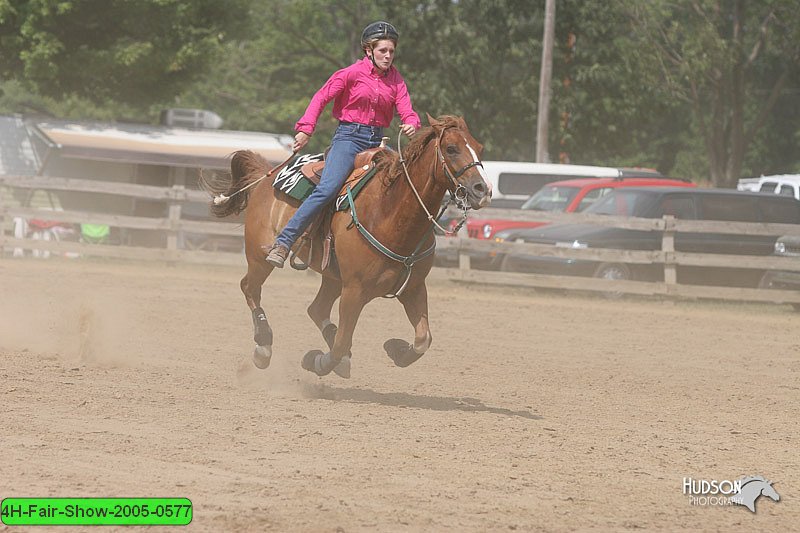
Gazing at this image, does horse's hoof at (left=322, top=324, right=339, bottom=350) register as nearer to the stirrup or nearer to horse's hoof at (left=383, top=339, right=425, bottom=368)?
the stirrup

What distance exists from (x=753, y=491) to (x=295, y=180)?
14.5 feet

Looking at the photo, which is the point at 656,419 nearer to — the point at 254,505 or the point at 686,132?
the point at 254,505

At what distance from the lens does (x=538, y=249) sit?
1931 centimetres

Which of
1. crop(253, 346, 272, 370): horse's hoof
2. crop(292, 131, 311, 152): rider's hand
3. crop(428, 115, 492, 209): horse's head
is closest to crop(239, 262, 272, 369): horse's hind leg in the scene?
crop(253, 346, 272, 370): horse's hoof

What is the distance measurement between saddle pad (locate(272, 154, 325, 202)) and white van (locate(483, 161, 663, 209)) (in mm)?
16417

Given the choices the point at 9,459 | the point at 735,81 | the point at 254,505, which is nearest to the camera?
the point at 254,505

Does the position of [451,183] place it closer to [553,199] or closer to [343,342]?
[343,342]

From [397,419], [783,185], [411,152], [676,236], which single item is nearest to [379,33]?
[411,152]

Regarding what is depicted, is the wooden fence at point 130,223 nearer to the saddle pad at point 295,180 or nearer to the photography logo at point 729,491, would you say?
the saddle pad at point 295,180

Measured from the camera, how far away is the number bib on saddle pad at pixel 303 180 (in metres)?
8.60

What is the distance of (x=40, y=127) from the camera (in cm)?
2677

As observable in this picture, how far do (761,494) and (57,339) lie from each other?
712cm

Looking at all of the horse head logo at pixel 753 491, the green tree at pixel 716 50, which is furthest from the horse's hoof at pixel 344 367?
the green tree at pixel 716 50

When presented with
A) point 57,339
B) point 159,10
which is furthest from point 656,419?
point 159,10
